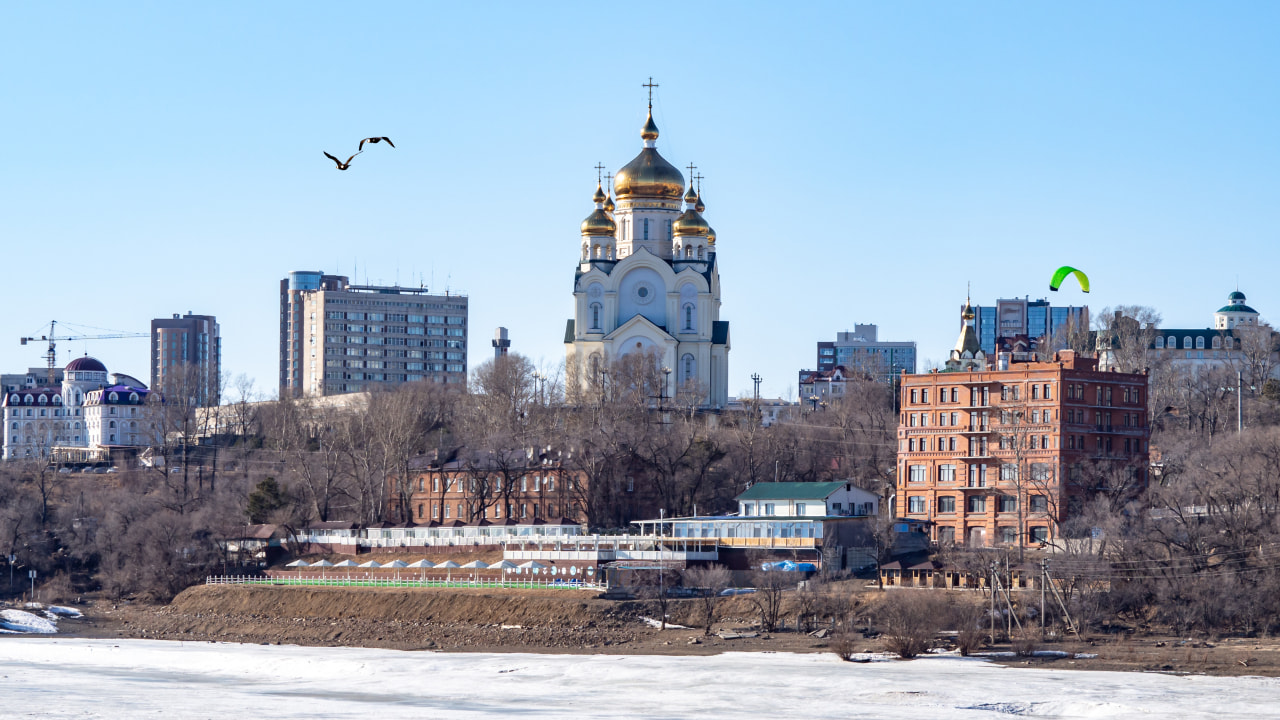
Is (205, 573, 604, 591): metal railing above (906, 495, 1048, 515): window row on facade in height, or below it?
below

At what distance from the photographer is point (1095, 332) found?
13550cm

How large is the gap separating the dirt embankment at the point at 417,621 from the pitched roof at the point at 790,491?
50.4ft

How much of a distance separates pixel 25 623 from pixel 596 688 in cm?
3684

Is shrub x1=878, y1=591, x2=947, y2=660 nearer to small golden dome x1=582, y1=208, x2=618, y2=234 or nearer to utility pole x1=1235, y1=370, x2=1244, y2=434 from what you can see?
utility pole x1=1235, y1=370, x2=1244, y2=434

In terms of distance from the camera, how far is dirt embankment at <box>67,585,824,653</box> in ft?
224

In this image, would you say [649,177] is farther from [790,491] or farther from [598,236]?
[790,491]

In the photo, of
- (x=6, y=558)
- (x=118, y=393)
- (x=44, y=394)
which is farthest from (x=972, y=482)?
(x=44, y=394)

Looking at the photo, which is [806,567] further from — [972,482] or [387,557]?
[387,557]

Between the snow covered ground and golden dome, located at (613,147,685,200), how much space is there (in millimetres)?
68220

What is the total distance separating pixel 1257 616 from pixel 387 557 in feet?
142

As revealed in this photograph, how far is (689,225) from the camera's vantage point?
129500mm

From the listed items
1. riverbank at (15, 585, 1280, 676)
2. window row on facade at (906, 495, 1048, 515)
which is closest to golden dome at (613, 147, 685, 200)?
window row on facade at (906, 495, 1048, 515)

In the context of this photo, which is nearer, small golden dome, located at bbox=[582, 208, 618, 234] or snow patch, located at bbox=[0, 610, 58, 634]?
snow patch, located at bbox=[0, 610, 58, 634]

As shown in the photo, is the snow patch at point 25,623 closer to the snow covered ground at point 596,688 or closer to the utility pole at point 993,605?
the snow covered ground at point 596,688
